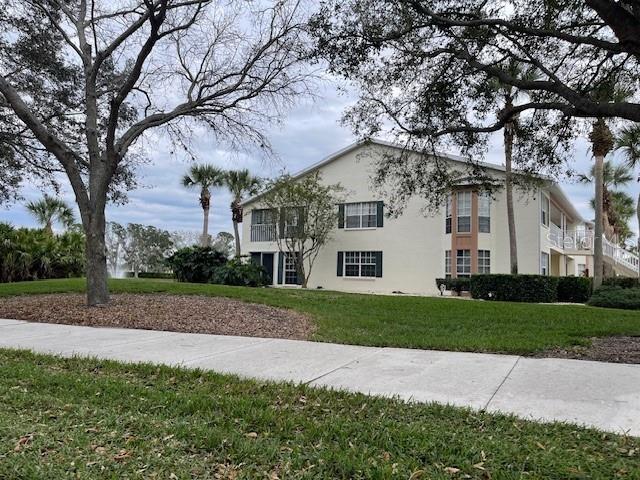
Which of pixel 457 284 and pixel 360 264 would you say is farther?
pixel 360 264

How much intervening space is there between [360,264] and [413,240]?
3.18m

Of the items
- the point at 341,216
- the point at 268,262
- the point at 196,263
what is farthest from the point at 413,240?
the point at 196,263

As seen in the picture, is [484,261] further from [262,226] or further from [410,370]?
[410,370]

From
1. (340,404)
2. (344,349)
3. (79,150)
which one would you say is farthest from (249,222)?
(340,404)

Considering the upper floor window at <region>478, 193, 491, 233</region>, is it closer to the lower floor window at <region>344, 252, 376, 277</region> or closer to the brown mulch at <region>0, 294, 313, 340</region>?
the lower floor window at <region>344, 252, 376, 277</region>

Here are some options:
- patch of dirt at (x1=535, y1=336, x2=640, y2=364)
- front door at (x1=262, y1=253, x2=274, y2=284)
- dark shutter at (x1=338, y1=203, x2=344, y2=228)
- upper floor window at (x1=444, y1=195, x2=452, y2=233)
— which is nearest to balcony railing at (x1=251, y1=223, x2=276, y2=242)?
front door at (x1=262, y1=253, x2=274, y2=284)

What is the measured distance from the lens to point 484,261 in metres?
24.5

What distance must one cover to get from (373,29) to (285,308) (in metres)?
6.73

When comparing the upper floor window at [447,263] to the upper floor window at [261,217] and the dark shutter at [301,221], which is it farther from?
the upper floor window at [261,217]

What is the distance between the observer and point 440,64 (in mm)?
10195

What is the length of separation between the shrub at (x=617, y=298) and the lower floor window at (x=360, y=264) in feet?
35.1

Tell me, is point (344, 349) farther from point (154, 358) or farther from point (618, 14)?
point (618, 14)

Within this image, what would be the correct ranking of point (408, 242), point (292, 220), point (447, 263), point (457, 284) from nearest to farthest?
1. point (457, 284)
2. point (447, 263)
3. point (408, 242)
4. point (292, 220)

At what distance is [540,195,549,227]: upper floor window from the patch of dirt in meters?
17.2
